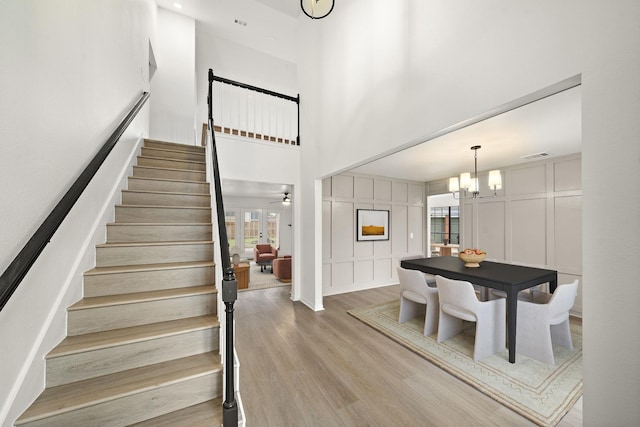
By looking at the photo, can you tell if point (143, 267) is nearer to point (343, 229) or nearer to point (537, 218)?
point (343, 229)

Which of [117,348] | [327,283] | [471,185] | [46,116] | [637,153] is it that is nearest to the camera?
[637,153]

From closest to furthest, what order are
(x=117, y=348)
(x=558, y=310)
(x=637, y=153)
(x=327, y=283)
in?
(x=637, y=153) → (x=117, y=348) → (x=558, y=310) → (x=327, y=283)

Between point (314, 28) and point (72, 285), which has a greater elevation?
point (314, 28)

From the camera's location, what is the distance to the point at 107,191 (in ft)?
7.75

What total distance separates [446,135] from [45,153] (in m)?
3.52

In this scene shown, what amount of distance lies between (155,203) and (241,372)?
80.4 inches

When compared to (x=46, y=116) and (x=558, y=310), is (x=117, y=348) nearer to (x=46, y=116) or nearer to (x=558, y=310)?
(x=46, y=116)

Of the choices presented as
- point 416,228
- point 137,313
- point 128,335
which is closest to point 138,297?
point 137,313

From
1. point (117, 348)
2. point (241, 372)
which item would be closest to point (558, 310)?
point (241, 372)

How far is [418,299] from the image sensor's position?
3246 millimetres

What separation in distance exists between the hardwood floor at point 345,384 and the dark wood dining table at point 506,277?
2.44 ft

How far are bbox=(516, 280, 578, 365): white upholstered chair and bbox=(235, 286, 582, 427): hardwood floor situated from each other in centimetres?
66

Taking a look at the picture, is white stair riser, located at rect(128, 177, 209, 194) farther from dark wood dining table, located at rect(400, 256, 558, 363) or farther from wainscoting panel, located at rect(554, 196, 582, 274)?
wainscoting panel, located at rect(554, 196, 582, 274)

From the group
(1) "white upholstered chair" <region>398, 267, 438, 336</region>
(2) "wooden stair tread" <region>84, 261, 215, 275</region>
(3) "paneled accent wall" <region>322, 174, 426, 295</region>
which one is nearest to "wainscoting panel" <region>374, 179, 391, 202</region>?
(3) "paneled accent wall" <region>322, 174, 426, 295</region>
